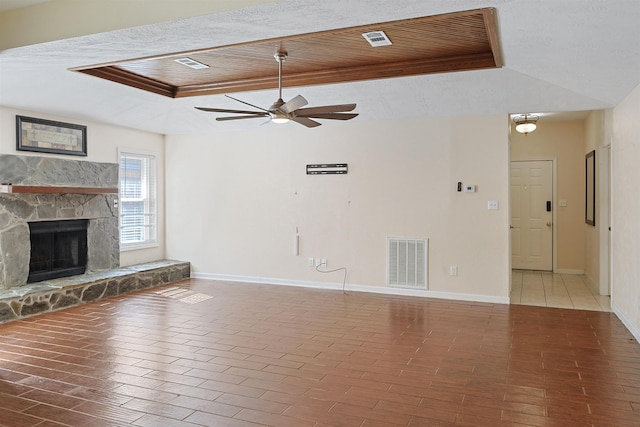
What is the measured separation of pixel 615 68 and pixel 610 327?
2.57 metres

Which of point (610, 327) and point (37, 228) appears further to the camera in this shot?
point (37, 228)

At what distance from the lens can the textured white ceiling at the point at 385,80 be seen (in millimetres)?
2924

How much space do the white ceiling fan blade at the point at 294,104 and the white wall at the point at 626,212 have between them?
3.17m

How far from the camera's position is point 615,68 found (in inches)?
159

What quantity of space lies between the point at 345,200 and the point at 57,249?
4.00 meters

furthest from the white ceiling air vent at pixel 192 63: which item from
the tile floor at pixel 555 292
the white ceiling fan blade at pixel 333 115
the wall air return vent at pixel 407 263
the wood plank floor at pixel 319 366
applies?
the tile floor at pixel 555 292

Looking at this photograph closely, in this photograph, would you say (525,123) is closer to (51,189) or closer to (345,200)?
(345,200)

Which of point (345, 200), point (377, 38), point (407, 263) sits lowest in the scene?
point (407, 263)

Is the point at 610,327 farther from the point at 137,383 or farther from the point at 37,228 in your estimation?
the point at 37,228

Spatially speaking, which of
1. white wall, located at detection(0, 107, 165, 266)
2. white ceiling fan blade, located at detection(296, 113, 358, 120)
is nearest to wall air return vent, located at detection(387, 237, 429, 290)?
white ceiling fan blade, located at detection(296, 113, 358, 120)

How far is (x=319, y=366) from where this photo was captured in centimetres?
375

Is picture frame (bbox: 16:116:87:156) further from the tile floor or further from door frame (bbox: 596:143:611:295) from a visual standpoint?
door frame (bbox: 596:143:611:295)

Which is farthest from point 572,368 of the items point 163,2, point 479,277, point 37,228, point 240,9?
point 37,228

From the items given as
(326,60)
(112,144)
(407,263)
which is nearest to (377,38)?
(326,60)
